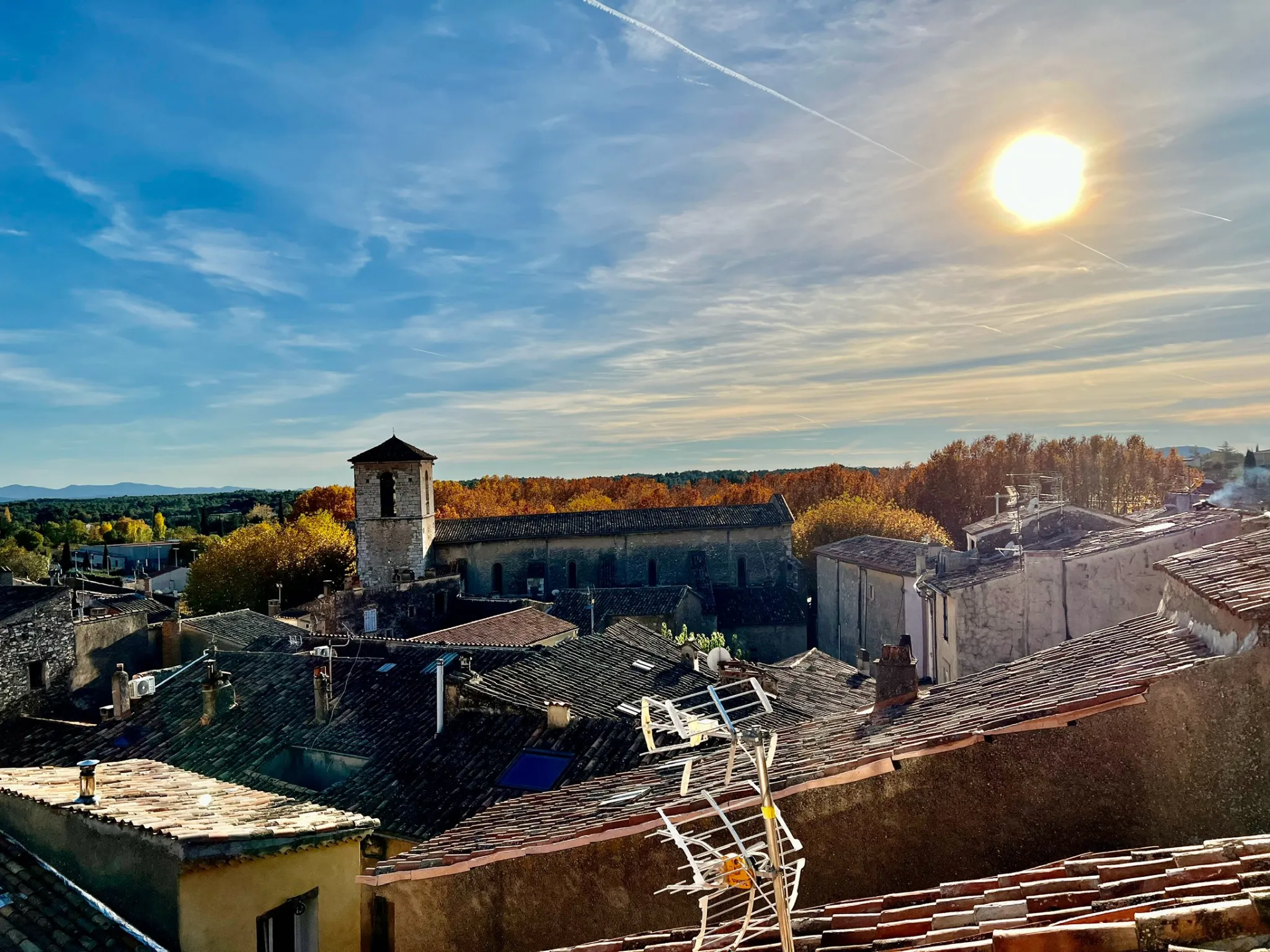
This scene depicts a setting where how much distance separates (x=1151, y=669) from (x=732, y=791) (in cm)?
258

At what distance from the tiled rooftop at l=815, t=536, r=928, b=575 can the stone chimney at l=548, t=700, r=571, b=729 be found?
1357cm

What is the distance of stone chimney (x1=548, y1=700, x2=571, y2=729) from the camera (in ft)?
42.2

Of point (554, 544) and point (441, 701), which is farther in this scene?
point (554, 544)

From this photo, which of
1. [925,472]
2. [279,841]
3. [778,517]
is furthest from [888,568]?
[925,472]

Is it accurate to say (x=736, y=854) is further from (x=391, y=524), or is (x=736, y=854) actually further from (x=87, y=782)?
(x=391, y=524)

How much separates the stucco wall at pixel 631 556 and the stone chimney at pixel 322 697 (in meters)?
26.7

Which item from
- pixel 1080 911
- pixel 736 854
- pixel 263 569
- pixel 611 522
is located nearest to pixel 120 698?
pixel 736 854

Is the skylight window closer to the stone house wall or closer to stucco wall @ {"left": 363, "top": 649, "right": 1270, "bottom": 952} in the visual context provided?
stucco wall @ {"left": 363, "top": 649, "right": 1270, "bottom": 952}

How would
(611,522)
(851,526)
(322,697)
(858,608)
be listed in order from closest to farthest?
1. (322,697)
2. (858,608)
3. (611,522)
4. (851,526)

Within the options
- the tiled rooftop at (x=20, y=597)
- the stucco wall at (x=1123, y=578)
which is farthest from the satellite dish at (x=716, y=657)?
the tiled rooftop at (x=20, y=597)

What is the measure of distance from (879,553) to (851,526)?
17749 mm

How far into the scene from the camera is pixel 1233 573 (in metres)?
5.66

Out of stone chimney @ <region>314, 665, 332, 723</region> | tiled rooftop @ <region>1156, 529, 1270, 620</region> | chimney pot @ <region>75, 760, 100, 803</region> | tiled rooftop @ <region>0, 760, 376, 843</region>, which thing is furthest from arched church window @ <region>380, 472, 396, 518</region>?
tiled rooftop @ <region>1156, 529, 1270, 620</region>

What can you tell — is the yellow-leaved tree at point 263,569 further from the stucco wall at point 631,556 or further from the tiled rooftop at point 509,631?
the tiled rooftop at point 509,631
